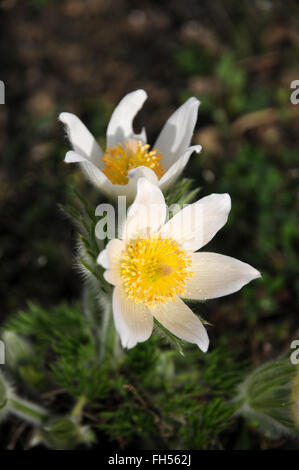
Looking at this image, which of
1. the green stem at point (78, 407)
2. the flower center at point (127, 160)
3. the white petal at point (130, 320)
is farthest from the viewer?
the green stem at point (78, 407)

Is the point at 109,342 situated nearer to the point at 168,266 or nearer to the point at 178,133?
the point at 168,266

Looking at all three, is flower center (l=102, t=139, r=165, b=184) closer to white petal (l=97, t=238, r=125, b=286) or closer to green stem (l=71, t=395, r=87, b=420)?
white petal (l=97, t=238, r=125, b=286)

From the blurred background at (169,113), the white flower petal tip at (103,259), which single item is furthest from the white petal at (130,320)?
the blurred background at (169,113)

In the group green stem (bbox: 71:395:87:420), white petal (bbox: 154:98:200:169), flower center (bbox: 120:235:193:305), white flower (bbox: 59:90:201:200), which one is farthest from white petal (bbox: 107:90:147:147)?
green stem (bbox: 71:395:87:420)

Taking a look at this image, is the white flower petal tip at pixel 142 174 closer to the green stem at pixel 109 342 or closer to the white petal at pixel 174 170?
the white petal at pixel 174 170

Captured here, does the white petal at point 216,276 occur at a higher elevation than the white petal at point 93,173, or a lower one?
lower

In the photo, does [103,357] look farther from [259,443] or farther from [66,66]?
[66,66]
